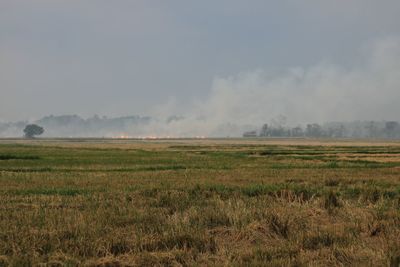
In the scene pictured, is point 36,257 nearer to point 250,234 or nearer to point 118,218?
point 118,218

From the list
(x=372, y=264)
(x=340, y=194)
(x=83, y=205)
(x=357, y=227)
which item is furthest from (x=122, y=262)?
(x=340, y=194)

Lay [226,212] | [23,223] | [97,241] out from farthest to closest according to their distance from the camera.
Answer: [226,212], [23,223], [97,241]

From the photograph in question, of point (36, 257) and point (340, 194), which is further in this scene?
point (340, 194)

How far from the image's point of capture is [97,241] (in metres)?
10.1

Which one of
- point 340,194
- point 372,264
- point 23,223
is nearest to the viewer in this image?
point 372,264

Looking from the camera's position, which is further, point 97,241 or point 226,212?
point 226,212

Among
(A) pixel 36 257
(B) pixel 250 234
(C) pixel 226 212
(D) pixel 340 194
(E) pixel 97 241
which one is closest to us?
(A) pixel 36 257

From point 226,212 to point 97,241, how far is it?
4.57 meters

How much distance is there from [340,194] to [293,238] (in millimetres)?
10876

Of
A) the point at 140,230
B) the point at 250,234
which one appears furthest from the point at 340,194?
the point at 140,230

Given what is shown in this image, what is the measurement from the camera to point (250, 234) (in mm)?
11172

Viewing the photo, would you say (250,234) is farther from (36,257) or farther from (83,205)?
(83,205)

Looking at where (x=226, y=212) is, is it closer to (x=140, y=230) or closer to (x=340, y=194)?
(x=140, y=230)

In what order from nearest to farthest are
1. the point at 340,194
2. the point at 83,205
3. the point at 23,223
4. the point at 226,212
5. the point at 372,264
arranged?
the point at 372,264 → the point at 23,223 → the point at 226,212 → the point at 83,205 → the point at 340,194
